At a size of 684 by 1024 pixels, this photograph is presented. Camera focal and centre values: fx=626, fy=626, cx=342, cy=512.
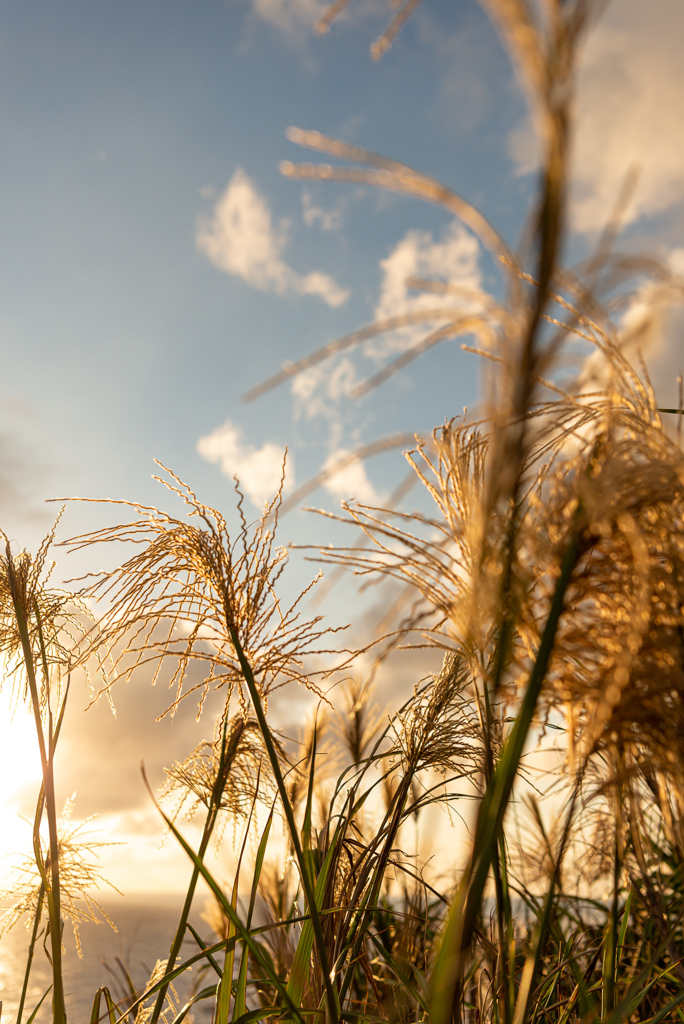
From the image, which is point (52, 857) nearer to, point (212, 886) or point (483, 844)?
point (212, 886)

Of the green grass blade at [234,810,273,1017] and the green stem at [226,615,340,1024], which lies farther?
the green grass blade at [234,810,273,1017]

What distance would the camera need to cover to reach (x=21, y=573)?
1.77m

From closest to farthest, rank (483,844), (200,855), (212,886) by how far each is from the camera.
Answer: (483,844) → (212,886) → (200,855)

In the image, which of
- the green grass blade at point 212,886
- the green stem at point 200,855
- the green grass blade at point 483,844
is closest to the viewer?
the green grass blade at point 483,844

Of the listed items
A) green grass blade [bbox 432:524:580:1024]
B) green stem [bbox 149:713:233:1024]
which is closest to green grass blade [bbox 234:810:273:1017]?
green stem [bbox 149:713:233:1024]

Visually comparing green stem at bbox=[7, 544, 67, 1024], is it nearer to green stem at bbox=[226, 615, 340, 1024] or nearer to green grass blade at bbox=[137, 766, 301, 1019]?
green grass blade at bbox=[137, 766, 301, 1019]

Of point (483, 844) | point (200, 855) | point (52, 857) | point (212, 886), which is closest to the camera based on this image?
point (483, 844)

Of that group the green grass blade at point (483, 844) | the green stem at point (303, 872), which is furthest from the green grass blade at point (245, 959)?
the green grass blade at point (483, 844)

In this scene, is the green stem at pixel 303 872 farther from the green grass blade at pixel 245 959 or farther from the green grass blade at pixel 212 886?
the green grass blade at pixel 245 959

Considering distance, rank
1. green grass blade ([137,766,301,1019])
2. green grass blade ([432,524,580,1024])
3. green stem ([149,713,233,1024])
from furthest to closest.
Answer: green stem ([149,713,233,1024]) → green grass blade ([137,766,301,1019]) → green grass blade ([432,524,580,1024])

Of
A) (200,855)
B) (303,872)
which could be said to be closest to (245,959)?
(200,855)

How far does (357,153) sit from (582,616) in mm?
657

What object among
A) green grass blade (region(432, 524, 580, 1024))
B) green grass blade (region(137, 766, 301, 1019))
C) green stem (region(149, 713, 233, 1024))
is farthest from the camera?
green stem (region(149, 713, 233, 1024))

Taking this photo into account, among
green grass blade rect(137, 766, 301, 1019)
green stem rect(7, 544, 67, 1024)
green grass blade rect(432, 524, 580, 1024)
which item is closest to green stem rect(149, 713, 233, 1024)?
green grass blade rect(137, 766, 301, 1019)
